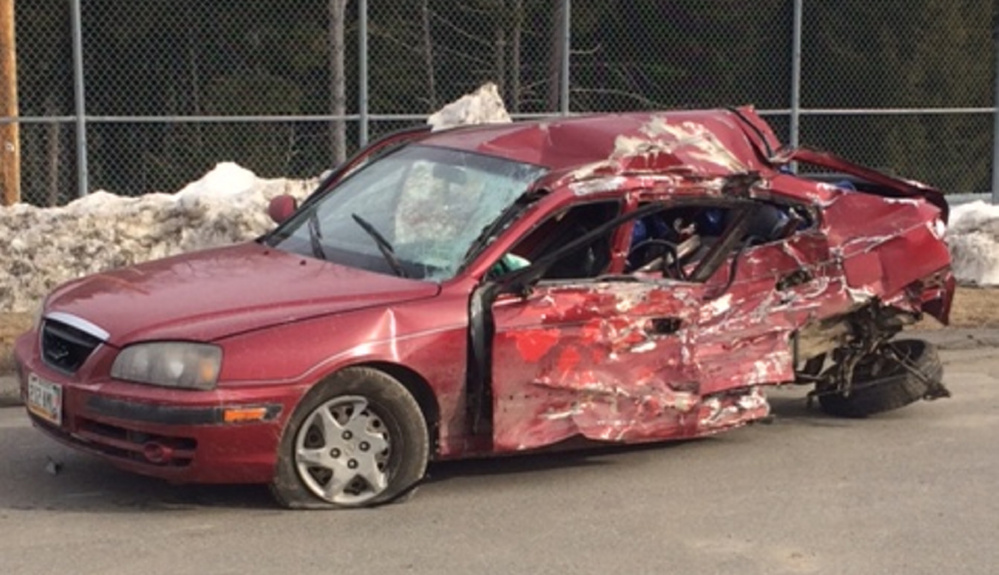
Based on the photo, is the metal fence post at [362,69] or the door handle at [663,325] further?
the metal fence post at [362,69]

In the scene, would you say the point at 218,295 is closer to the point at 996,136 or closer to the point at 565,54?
the point at 565,54

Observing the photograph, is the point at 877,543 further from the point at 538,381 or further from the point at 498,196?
the point at 498,196

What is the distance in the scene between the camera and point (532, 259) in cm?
721

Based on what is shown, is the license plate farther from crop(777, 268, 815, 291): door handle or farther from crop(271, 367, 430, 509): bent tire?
crop(777, 268, 815, 291): door handle

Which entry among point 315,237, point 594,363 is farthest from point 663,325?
point 315,237

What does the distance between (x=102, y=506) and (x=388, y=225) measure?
1.83 metres

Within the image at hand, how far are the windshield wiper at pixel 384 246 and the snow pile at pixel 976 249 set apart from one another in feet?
23.2

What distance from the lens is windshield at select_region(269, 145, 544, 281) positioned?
7098 millimetres

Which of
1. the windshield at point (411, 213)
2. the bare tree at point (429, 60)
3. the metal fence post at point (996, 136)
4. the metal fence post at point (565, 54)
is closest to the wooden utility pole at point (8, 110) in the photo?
the bare tree at point (429, 60)

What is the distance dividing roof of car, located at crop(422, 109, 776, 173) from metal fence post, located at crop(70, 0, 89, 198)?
206 inches

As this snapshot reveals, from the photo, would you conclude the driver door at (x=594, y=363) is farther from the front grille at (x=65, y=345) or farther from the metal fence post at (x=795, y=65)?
the metal fence post at (x=795, y=65)

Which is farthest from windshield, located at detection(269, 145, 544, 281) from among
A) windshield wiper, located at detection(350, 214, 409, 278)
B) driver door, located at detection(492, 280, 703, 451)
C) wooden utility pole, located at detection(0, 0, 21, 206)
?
wooden utility pole, located at detection(0, 0, 21, 206)

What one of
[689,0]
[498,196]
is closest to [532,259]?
[498,196]

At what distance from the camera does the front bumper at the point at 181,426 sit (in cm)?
616
